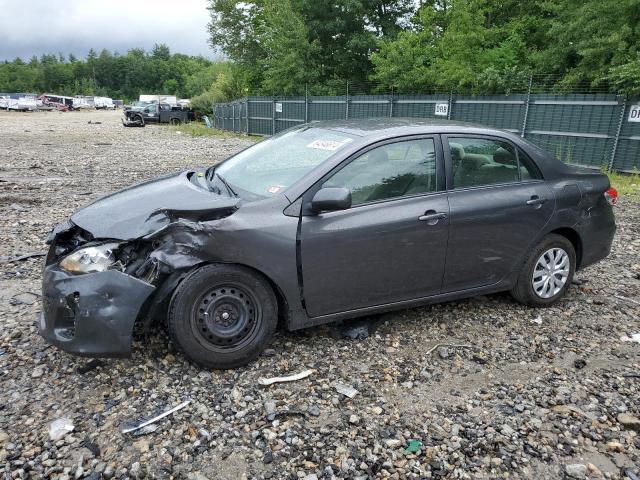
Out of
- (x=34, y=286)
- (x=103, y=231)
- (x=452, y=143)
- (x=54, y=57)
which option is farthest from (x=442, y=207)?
(x=54, y=57)

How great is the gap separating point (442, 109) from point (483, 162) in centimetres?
1372

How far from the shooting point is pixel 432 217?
371cm

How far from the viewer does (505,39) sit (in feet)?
63.8

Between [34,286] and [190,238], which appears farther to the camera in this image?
[34,286]

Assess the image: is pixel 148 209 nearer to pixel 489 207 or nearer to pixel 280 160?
pixel 280 160

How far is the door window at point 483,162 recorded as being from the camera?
3951 millimetres

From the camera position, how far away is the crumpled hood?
126 inches

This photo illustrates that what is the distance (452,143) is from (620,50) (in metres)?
13.2

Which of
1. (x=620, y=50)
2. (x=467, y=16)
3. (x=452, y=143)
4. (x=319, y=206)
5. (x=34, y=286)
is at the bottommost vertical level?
(x=34, y=286)

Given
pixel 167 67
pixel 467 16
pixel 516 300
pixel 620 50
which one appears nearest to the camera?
pixel 516 300

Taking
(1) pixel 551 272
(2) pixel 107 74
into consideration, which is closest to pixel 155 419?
(1) pixel 551 272

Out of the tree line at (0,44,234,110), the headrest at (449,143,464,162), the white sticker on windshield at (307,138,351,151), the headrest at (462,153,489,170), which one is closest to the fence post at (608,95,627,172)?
the headrest at (462,153,489,170)

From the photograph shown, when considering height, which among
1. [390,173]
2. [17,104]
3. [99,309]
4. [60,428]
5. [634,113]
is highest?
[634,113]

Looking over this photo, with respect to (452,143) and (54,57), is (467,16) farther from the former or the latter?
(54,57)
